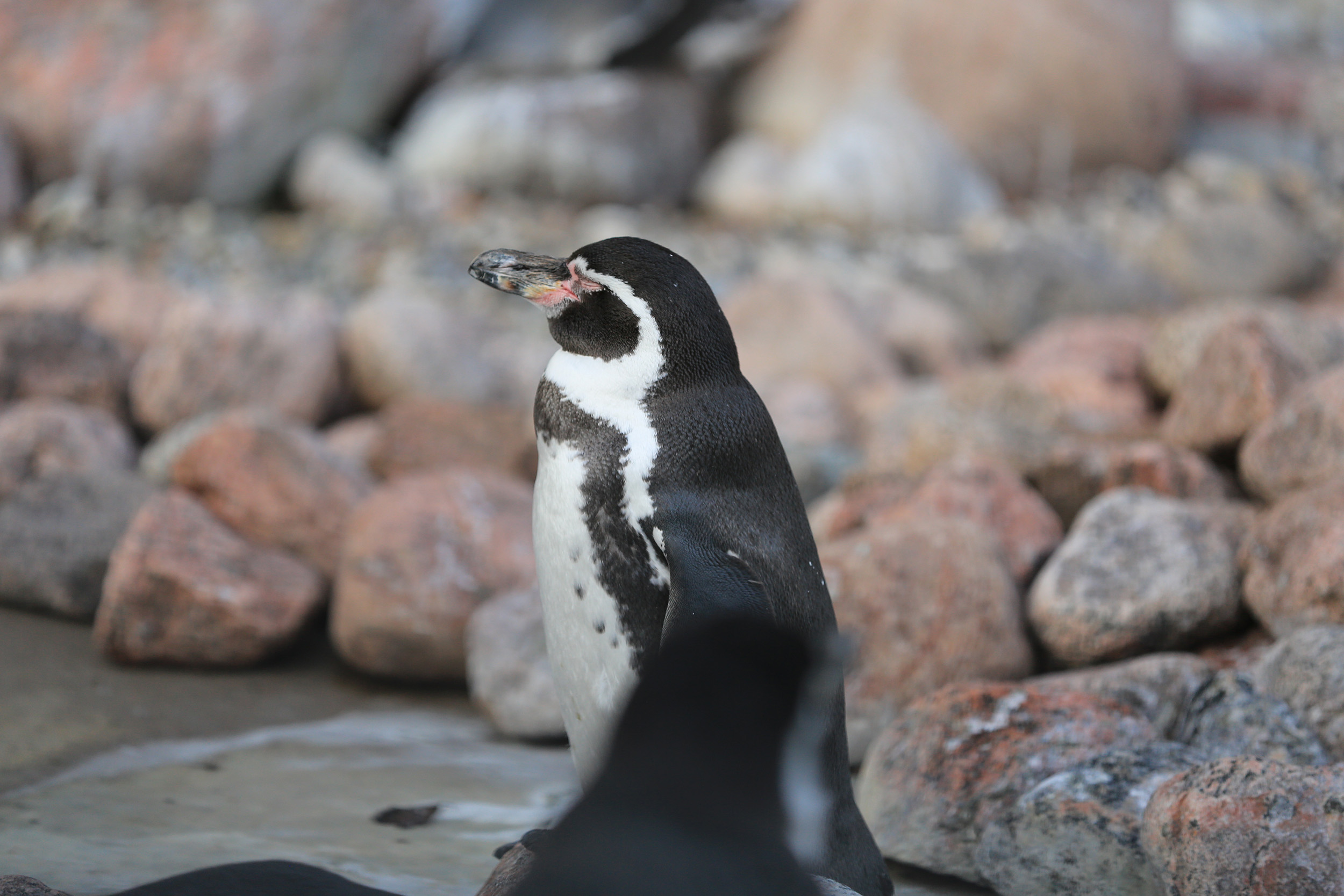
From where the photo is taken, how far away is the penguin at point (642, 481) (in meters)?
2.11

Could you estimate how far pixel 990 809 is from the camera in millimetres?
2604

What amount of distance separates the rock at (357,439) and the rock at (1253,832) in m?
2.95

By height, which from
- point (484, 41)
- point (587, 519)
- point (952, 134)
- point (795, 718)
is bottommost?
point (795, 718)

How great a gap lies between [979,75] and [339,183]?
596cm

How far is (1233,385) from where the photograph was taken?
13.8ft

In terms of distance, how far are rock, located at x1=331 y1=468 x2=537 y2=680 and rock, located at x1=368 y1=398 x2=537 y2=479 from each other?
657mm

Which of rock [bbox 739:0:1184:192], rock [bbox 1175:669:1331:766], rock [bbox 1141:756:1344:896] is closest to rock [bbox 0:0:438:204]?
rock [bbox 739:0:1184:192]

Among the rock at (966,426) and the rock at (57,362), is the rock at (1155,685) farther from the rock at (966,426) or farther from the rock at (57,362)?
the rock at (57,362)

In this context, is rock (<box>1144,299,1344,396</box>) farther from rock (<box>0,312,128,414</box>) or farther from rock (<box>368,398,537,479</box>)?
rock (<box>0,312,128,414</box>)

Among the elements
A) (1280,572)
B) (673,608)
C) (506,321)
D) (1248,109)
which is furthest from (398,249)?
(1248,109)

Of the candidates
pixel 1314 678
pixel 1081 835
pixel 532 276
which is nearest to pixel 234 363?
pixel 532 276

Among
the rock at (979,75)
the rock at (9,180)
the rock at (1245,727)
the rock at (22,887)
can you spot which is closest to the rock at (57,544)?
the rock at (22,887)

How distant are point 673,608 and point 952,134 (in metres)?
11.0

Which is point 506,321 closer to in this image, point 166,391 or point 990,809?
point 166,391
